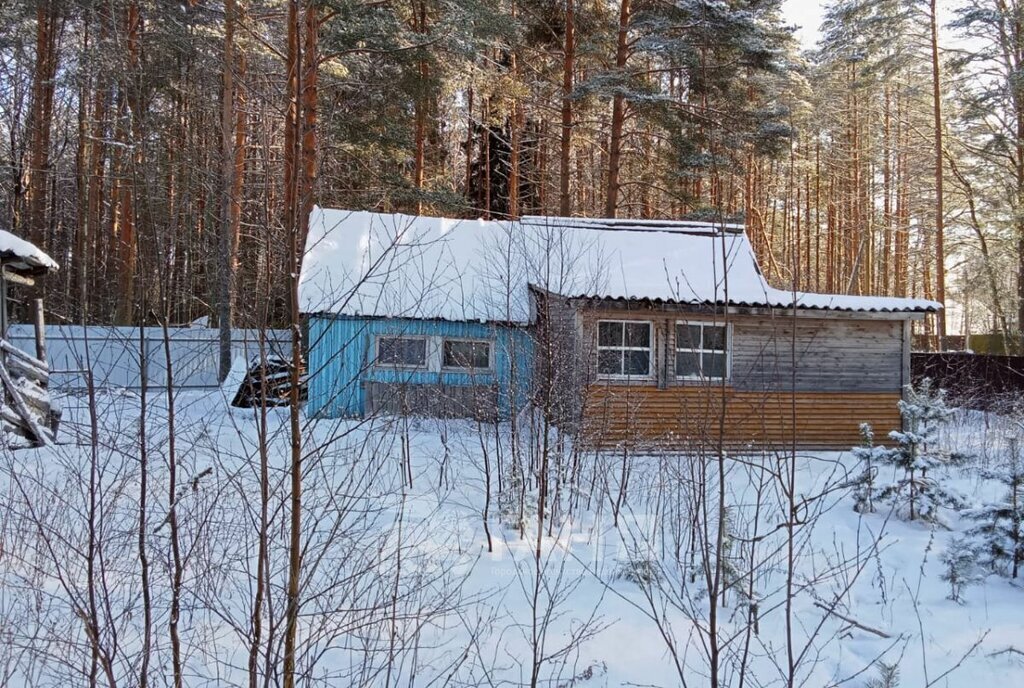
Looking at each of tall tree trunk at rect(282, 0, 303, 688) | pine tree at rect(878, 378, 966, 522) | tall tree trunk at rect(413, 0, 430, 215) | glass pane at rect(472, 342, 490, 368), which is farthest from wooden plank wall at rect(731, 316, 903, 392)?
tall tree trunk at rect(282, 0, 303, 688)

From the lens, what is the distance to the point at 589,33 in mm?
16672

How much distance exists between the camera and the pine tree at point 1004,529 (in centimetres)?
557

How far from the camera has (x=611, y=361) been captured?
10.5m

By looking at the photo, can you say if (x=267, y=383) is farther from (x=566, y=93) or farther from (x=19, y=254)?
(x=566, y=93)

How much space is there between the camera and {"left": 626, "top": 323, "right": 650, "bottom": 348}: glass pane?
1105cm

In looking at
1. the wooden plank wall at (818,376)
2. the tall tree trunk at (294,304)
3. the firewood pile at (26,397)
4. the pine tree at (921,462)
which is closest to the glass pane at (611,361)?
the wooden plank wall at (818,376)

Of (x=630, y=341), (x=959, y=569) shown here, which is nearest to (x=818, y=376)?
(x=630, y=341)

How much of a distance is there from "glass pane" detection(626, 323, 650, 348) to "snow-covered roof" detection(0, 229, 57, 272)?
8.57 metres

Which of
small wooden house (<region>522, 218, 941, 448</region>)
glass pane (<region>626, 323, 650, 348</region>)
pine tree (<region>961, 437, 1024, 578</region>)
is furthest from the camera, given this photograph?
glass pane (<region>626, 323, 650, 348</region>)

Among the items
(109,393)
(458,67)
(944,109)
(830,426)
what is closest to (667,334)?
(830,426)

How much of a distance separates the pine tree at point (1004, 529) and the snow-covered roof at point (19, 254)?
1115 centimetres

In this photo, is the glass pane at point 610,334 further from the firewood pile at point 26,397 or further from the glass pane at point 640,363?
the firewood pile at point 26,397

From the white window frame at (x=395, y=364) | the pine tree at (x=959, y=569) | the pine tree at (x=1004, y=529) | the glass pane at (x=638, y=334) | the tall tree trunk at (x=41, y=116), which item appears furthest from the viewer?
the tall tree trunk at (x=41, y=116)

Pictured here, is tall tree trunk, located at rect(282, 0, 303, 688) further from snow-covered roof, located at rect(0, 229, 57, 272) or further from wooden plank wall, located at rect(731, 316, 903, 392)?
wooden plank wall, located at rect(731, 316, 903, 392)
